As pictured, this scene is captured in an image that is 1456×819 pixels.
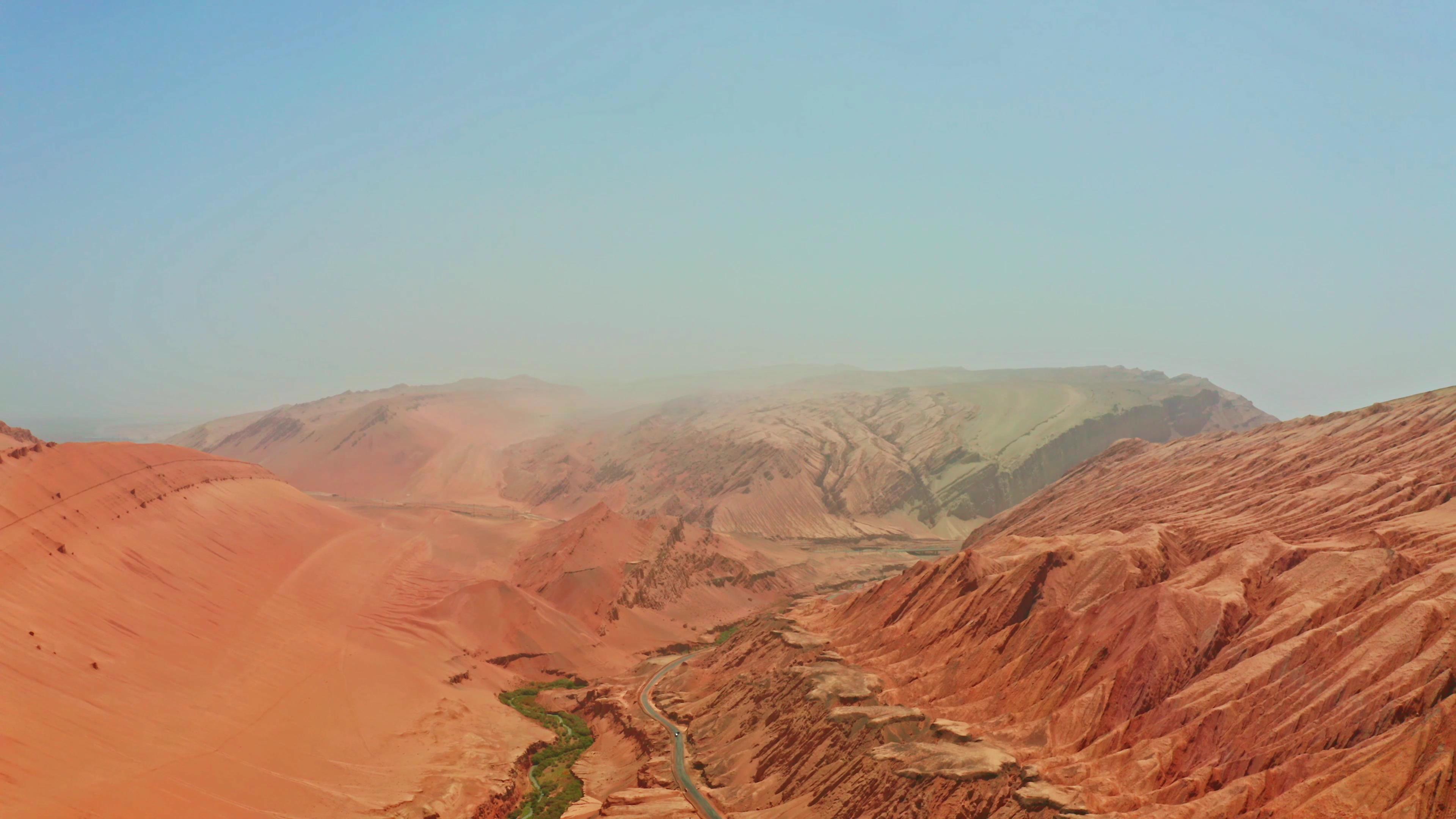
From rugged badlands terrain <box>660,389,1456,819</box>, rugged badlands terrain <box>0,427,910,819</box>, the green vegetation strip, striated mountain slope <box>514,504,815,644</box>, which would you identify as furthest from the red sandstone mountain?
rugged badlands terrain <box>660,389,1456,819</box>

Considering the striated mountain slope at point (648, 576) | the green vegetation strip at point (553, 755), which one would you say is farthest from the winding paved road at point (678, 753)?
the striated mountain slope at point (648, 576)

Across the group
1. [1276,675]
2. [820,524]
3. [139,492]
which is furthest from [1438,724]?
[820,524]

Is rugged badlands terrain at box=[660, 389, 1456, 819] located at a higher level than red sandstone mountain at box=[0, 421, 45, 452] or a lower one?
lower

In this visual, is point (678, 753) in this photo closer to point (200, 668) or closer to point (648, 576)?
point (200, 668)

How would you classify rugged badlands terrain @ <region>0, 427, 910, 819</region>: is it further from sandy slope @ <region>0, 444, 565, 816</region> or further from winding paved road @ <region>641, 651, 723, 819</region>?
winding paved road @ <region>641, 651, 723, 819</region>

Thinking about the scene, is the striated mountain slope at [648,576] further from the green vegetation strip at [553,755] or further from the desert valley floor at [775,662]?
the green vegetation strip at [553,755]

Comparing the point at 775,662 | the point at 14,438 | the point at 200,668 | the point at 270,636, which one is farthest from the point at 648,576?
the point at 14,438
